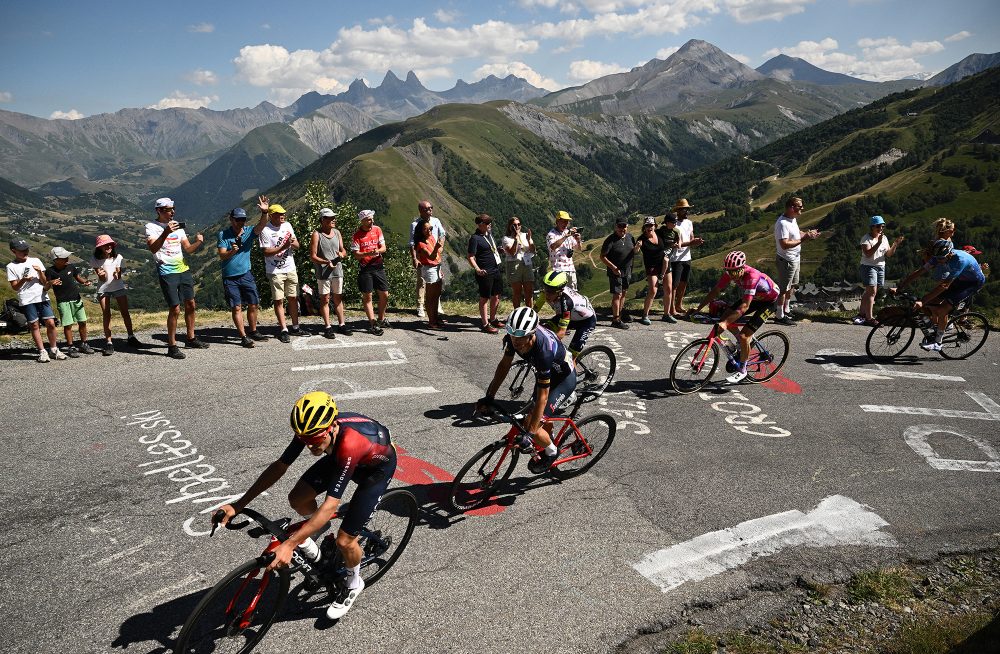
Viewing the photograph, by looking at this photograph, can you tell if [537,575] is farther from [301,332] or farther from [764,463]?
[301,332]

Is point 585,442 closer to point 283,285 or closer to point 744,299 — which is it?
point 744,299

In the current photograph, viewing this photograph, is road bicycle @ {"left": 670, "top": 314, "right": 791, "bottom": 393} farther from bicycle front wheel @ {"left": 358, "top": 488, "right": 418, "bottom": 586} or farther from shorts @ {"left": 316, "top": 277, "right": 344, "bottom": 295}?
shorts @ {"left": 316, "top": 277, "right": 344, "bottom": 295}

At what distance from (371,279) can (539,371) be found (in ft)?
24.5

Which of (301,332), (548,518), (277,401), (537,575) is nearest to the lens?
(537,575)

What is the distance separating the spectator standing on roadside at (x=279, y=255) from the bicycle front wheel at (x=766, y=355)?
385 inches

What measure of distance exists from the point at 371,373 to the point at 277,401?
198 cm

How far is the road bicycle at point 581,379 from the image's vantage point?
9.42 metres

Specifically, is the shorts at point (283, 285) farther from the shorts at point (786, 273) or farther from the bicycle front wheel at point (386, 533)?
the shorts at point (786, 273)

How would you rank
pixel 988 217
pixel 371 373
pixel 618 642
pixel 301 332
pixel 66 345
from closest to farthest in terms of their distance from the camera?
pixel 618 642 < pixel 371 373 < pixel 66 345 < pixel 301 332 < pixel 988 217

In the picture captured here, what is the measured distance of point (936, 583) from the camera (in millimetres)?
5723

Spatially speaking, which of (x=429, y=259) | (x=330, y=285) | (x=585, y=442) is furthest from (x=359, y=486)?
(x=330, y=285)

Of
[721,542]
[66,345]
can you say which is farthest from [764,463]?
[66,345]

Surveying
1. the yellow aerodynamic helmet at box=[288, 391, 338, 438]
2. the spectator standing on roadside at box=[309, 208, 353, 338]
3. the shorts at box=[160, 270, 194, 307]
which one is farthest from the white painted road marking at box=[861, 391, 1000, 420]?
the shorts at box=[160, 270, 194, 307]

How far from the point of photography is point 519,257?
13.4 m
